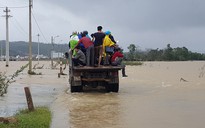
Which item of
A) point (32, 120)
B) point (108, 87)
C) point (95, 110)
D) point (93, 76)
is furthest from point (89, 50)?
point (32, 120)

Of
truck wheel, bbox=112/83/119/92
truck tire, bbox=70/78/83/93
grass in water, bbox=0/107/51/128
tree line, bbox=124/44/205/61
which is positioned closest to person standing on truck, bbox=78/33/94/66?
truck tire, bbox=70/78/83/93

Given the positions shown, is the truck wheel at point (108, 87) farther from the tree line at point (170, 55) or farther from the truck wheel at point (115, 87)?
the tree line at point (170, 55)

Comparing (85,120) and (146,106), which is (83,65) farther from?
(85,120)

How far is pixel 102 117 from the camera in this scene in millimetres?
11492

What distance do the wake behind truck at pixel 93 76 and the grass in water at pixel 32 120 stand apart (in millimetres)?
5329

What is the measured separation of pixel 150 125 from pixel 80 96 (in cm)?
703

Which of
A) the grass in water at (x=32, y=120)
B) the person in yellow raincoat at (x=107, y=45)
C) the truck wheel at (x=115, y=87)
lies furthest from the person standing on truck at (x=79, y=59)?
the grass in water at (x=32, y=120)

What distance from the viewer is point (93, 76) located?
17.5 m

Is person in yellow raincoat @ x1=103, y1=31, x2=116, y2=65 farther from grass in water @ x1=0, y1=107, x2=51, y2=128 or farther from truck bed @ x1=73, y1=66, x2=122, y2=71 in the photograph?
grass in water @ x1=0, y1=107, x2=51, y2=128

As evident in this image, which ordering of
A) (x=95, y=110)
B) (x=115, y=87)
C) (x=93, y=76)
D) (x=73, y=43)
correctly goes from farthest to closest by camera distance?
1. (x=115, y=87)
2. (x=73, y=43)
3. (x=93, y=76)
4. (x=95, y=110)

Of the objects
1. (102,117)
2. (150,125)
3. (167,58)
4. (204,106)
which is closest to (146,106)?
(204,106)

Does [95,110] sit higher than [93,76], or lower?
lower

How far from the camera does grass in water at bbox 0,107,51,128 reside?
948cm

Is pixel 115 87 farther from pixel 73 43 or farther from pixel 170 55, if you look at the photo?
pixel 170 55
